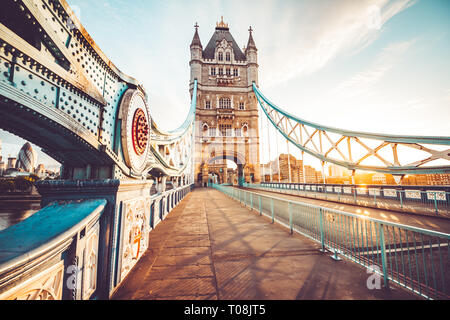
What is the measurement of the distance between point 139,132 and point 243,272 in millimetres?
2723

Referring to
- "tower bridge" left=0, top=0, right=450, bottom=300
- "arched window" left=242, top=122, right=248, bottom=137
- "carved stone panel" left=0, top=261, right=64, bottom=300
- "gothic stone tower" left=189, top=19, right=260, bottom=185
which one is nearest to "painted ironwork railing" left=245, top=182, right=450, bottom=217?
"tower bridge" left=0, top=0, right=450, bottom=300

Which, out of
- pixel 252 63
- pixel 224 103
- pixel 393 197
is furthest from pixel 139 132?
pixel 252 63

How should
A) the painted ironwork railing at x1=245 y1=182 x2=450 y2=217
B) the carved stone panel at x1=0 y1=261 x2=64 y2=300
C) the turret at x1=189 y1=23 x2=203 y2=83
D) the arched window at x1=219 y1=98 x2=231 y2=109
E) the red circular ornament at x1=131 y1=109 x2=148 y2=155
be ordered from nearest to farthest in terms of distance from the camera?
the carved stone panel at x1=0 y1=261 x2=64 y2=300 → the red circular ornament at x1=131 y1=109 x2=148 y2=155 → the painted ironwork railing at x1=245 y1=182 x2=450 y2=217 → the turret at x1=189 y1=23 x2=203 y2=83 → the arched window at x1=219 y1=98 x2=231 y2=109

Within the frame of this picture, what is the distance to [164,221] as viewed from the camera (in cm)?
593

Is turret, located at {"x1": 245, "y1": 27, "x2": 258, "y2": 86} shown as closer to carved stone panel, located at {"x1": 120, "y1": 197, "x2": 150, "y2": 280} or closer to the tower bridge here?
the tower bridge

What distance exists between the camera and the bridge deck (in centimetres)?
218

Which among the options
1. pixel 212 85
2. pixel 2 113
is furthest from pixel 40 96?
pixel 212 85

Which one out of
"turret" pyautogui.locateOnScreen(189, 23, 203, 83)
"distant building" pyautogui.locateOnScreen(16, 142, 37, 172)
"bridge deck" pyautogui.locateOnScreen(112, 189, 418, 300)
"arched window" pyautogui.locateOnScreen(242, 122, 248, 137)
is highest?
"turret" pyautogui.locateOnScreen(189, 23, 203, 83)

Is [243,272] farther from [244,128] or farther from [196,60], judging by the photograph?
[196,60]

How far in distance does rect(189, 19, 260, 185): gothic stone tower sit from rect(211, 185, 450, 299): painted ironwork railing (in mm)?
27774

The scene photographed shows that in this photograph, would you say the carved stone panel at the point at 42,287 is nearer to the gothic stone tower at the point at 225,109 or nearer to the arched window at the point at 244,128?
the gothic stone tower at the point at 225,109

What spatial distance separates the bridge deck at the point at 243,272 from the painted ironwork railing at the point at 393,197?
666 centimetres

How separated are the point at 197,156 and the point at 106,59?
3141cm
